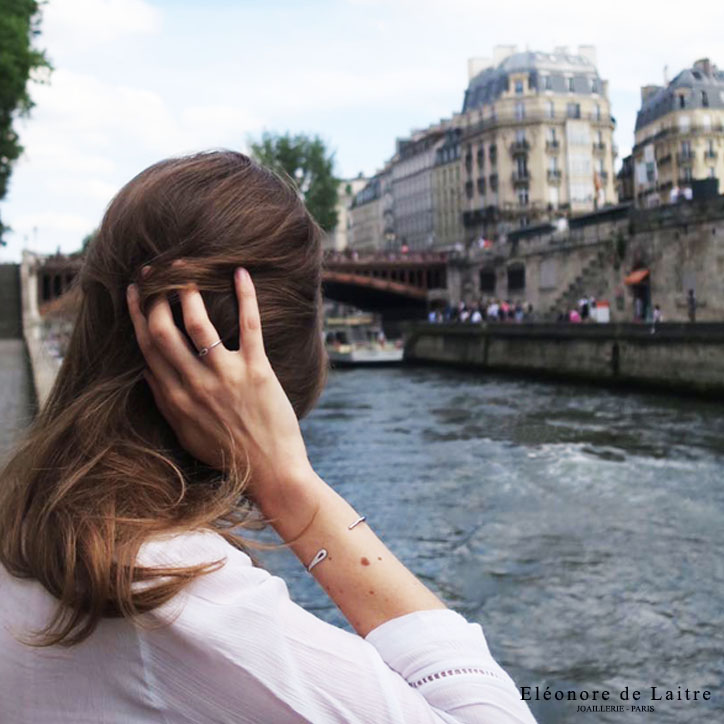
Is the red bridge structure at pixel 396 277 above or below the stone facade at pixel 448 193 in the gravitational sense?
below

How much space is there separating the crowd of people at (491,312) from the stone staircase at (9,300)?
50.9 feet

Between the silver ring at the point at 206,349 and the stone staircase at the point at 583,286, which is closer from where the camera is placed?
the silver ring at the point at 206,349

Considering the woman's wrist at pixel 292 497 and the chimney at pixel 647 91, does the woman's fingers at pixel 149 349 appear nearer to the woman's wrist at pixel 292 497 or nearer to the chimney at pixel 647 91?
the woman's wrist at pixel 292 497

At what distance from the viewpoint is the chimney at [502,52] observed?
70.1m

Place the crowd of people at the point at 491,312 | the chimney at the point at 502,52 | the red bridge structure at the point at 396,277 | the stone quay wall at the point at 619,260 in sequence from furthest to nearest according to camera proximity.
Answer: the chimney at the point at 502,52 < the red bridge structure at the point at 396,277 < the crowd of people at the point at 491,312 < the stone quay wall at the point at 619,260

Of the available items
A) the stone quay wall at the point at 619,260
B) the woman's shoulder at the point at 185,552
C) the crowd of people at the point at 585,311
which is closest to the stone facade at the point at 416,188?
the stone quay wall at the point at 619,260

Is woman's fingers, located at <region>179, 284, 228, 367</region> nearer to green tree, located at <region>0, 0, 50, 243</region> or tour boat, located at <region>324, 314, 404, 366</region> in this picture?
green tree, located at <region>0, 0, 50, 243</region>

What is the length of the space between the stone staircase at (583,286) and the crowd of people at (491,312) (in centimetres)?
125

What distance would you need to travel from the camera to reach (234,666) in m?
0.88

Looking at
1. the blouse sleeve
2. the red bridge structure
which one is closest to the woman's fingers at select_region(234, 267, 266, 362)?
the blouse sleeve

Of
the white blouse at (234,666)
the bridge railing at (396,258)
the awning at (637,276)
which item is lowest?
the white blouse at (234,666)

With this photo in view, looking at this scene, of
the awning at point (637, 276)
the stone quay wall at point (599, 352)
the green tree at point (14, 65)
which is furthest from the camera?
the awning at point (637, 276)

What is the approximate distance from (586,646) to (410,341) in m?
35.2

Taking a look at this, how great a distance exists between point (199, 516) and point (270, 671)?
0.23m
